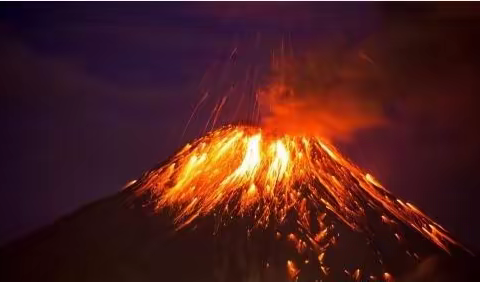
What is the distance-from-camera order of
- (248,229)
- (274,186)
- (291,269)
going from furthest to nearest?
(274,186) → (248,229) → (291,269)

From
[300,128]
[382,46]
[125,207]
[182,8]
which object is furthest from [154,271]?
[382,46]

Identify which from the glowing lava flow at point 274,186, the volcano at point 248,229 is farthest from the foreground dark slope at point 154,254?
the glowing lava flow at point 274,186

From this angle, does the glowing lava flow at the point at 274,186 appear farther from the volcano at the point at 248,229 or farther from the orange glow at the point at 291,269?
the orange glow at the point at 291,269

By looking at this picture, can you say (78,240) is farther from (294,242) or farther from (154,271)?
(294,242)

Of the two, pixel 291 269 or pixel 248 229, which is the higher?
pixel 248 229

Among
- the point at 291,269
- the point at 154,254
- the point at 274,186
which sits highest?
the point at 274,186

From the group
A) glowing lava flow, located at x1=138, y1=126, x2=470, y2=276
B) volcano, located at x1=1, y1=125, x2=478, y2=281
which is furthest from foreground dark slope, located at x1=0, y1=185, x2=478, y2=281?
glowing lava flow, located at x1=138, y1=126, x2=470, y2=276

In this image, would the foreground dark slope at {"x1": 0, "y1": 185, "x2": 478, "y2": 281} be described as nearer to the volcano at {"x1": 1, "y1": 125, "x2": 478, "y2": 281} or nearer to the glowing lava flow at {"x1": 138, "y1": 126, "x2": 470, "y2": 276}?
the volcano at {"x1": 1, "y1": 125, "x2": 478, "y2": 281}

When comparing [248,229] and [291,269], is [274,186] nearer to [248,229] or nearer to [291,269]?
[248,229]

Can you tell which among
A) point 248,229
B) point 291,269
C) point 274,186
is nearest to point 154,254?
point 248,229
